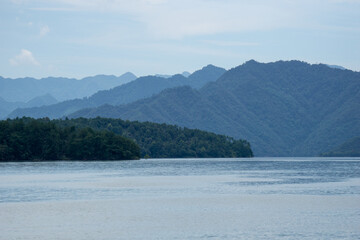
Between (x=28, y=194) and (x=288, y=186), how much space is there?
39.1 meters

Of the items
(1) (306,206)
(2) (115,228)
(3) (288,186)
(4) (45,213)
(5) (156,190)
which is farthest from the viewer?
(3) (288,186)

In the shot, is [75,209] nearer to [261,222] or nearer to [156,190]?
[261,222]

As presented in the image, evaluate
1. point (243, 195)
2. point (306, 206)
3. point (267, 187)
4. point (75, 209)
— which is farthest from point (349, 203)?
point (75, 209)

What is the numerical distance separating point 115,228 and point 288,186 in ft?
154

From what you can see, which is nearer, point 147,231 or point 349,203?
point 147,231

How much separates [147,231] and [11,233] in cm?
1060

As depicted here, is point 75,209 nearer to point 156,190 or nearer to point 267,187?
point 156,190

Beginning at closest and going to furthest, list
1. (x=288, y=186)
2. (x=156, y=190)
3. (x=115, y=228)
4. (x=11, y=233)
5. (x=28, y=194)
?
1. (x=11, y=233)
2. (x=115, y=228)
3. (x=28, y=194)
4. (x=156, y=190)
5. (x=288, y=186)

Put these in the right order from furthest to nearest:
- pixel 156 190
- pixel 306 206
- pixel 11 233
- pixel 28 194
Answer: pixel 156 190, pixel 28 194, pixel 306 206, pixel 11 233

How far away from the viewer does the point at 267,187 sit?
291 ft

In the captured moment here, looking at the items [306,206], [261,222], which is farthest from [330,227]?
[306,206]

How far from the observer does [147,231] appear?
4728cm

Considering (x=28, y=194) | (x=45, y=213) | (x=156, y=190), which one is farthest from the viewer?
(x=156, y=190)

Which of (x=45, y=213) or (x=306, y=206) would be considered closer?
(x=45, y=213)
